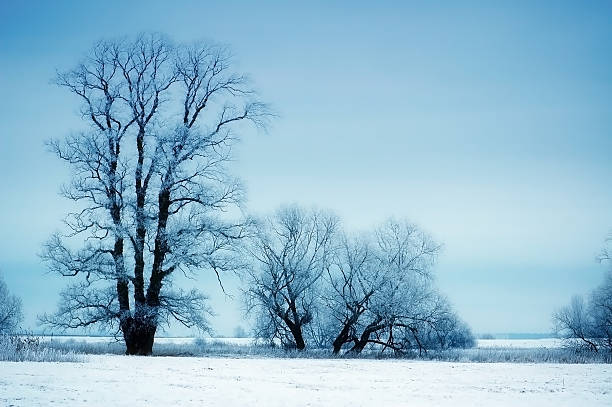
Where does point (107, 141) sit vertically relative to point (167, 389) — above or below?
above

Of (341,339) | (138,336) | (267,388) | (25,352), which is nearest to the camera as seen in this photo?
(267,388)

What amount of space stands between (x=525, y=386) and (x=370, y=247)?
22934 mm

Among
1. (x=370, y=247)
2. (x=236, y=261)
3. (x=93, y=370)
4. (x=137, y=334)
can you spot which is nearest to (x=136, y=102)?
(x=236, y=261)

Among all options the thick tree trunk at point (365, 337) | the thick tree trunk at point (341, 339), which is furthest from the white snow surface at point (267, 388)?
the thick tree trunk at point (341, 339)

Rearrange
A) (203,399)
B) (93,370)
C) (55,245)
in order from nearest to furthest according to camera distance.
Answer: (203,399), (93,370), (55,245)

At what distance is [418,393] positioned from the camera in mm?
13164

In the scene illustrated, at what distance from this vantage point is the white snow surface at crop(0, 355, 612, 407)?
10531 mm

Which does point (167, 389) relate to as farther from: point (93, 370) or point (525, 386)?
point (525, 386)

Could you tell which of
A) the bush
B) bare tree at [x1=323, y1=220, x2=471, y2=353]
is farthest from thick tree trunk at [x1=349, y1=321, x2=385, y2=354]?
the bush

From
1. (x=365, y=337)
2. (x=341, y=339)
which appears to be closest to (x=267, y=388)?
(x=365, y=337)

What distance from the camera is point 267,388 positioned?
13.2 metres

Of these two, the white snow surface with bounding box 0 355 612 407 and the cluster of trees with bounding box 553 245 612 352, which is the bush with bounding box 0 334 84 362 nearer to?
the white snow surface with bounding box 0 355 612 407

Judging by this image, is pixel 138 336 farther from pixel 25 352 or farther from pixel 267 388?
pixel 267 388

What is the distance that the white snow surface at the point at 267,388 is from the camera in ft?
34.6
